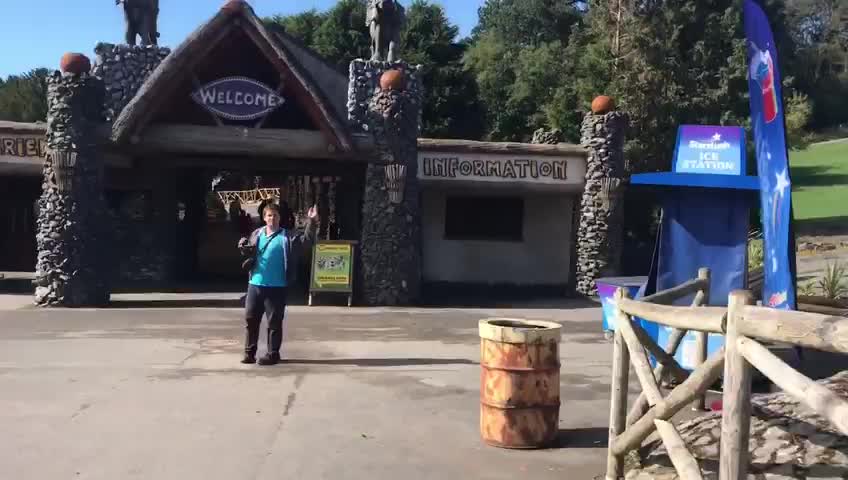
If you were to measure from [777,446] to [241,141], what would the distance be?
36.3ft

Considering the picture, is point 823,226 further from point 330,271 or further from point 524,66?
point 330,271

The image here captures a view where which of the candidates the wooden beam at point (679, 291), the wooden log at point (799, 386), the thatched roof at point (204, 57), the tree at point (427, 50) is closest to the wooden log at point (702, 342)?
the wooden beam at point (679, 291)

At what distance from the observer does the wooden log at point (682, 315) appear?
392cm

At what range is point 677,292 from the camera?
7059 millimetres

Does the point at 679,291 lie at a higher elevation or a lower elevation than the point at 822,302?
higher

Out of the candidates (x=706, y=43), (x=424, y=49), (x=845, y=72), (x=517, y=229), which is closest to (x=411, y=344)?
(x=517, y=229)

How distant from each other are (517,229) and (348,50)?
23504 millimetres

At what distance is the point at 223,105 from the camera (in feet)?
46.0

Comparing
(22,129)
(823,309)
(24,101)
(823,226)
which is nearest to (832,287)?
(823,309)

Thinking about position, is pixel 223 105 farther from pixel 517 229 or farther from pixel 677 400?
pixel 677 400

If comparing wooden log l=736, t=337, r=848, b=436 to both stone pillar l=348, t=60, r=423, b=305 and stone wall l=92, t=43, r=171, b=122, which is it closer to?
stone pillar l=348, t=60, r=423, b=305

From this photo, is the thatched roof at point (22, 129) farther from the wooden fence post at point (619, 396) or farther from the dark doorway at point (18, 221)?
the wooden fence post at point (619, 396)

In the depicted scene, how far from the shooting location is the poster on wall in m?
14.5

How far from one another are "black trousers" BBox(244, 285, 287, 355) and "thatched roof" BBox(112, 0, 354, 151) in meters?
5.78
